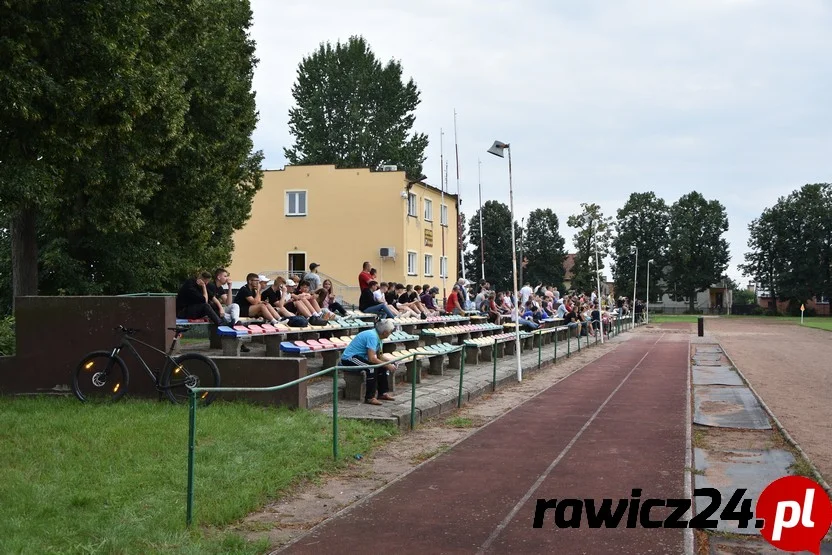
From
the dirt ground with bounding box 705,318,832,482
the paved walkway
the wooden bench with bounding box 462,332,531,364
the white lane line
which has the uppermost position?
the wooden bench with bounding box 462,332,531,364

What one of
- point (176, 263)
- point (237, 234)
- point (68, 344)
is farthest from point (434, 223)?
point (68, 344)

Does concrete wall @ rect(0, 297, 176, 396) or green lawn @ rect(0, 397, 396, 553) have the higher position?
concrete wall @ rect(0, 297, 176, 396)

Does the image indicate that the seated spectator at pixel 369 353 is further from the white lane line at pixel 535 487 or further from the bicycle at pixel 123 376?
the white lane line at pixel 535 487

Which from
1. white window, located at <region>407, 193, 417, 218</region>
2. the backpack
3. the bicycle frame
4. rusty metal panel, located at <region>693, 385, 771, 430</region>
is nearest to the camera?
the bicycle frame

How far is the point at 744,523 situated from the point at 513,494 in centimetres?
210

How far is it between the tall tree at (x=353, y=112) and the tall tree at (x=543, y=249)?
42577 millimetres

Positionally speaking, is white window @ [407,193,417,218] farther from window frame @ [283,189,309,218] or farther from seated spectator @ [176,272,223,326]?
seated spectator @ [176,272,223,326]

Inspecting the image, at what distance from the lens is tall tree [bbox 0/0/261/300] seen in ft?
46.6

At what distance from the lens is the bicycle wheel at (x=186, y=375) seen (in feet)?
37.7

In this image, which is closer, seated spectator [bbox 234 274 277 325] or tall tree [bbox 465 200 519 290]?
seated spectator [bbox 234 274 277 325]

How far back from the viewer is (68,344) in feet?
39.8

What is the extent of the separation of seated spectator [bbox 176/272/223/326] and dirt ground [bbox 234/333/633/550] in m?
4.28

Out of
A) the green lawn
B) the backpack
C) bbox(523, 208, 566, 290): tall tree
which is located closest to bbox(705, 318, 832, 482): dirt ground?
the green lawn

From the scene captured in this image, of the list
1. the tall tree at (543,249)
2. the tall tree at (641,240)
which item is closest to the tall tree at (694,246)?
the tall tree at (641,240)
